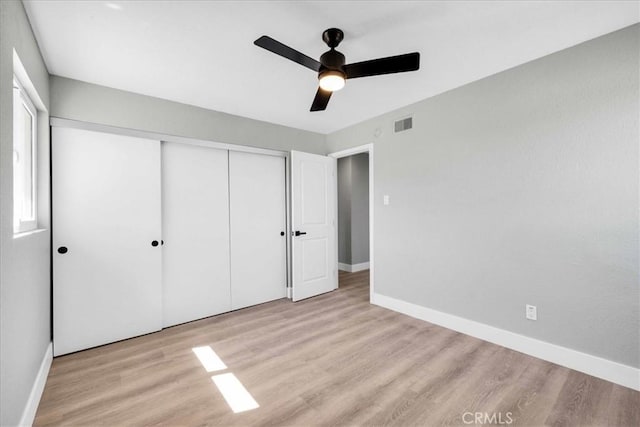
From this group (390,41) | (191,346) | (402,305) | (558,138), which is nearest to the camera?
(390,41)

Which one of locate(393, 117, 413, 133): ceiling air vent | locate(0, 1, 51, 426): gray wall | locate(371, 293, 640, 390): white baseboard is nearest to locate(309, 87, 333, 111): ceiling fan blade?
locate(393, 117, 413, 133): ceiling air vent

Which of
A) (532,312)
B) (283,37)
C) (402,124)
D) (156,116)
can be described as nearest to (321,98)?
(283,37)

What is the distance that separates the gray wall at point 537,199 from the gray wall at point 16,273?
3.18 meters

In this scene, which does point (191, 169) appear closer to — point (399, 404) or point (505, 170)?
point (399, 404)

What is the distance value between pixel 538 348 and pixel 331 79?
2725 millimetres

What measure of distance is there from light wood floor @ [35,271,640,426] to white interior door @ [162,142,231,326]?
0.40 m

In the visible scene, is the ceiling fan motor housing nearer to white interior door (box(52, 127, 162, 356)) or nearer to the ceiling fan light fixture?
the ceiling fan light fixture

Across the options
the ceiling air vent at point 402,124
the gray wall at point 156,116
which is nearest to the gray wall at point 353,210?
the gray wall at point 156,116

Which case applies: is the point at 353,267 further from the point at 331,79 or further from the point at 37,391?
the point at 37,391

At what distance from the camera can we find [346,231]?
18.3 ft

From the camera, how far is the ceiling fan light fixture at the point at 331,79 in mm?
1846

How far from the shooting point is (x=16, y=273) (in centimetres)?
142

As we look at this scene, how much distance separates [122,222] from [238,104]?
1717 millimetres

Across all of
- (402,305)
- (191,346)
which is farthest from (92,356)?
(402,305)
